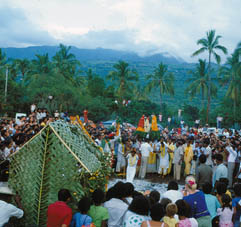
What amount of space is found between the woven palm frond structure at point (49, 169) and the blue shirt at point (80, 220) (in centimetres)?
75

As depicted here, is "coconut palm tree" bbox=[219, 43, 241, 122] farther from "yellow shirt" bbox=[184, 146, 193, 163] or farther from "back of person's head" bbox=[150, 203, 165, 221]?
"back of person's head" bbox=[150, 203, 165, 221]

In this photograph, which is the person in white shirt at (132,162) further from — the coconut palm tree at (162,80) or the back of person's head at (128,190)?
the coconut palm tree at (162,80)

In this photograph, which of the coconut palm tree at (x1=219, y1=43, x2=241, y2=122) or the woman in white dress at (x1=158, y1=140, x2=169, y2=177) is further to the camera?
the coconut palm tree at (x1=219, y1=43, x2=241, y2=122)

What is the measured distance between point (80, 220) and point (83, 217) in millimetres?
58

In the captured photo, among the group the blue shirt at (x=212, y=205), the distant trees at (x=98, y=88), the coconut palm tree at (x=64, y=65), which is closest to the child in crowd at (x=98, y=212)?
the blue shirt at (x=212, y=205)

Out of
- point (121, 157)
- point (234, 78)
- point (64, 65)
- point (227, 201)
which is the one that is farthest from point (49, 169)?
point (64, 65)

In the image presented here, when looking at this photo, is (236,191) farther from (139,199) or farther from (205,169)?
(205,169)

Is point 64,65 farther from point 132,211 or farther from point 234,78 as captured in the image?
point 132,211

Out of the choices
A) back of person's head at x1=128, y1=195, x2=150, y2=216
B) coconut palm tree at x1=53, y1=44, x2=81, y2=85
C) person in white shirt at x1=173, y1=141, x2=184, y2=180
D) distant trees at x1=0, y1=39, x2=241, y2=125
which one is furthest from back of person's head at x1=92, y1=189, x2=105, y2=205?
coconut palm tree at x1=53, y1=44, x2=81, y2=85

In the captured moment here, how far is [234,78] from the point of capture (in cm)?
4897

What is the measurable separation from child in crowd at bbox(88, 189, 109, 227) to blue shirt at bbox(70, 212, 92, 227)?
5.3 inches

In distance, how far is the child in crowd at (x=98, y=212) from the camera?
4.61 meters

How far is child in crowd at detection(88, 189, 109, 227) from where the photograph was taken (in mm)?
4605

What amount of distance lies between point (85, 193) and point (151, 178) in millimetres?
9175
